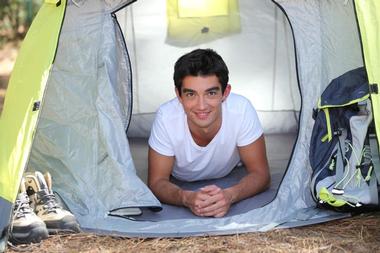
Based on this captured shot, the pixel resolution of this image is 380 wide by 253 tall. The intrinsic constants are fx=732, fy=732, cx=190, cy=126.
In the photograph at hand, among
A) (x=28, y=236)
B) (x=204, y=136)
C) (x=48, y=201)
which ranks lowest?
(x=28, y=236)

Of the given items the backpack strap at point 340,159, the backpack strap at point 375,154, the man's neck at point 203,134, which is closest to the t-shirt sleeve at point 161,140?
the man's neck at point 203,134

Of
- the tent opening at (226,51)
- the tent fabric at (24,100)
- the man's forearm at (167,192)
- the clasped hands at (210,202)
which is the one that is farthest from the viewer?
the tent opening at (226,51)

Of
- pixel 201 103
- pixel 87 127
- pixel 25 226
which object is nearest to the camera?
pixel 25 226

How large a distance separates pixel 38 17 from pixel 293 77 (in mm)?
1567

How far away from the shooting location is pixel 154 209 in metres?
3.05

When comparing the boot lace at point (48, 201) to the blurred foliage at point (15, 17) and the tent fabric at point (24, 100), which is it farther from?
the blurred foliage at point (15, 17)

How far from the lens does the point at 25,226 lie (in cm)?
276

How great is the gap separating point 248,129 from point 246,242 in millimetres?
574

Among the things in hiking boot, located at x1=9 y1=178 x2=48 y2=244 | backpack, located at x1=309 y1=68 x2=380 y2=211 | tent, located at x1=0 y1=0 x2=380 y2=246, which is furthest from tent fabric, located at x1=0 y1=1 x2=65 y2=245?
backpack, located at x1=309 y1=68 x2=380 y2=211

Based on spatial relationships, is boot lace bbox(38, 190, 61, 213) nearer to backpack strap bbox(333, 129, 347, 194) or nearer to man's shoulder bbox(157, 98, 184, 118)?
man's shoulder bbox(157, 98, 184, 118)

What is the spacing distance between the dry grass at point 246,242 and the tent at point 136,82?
4cm

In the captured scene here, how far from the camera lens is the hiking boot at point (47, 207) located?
2850 mm

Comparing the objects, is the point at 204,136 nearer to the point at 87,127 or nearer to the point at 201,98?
the point at 201,98

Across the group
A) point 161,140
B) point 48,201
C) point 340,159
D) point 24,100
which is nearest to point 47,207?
point 48,201
